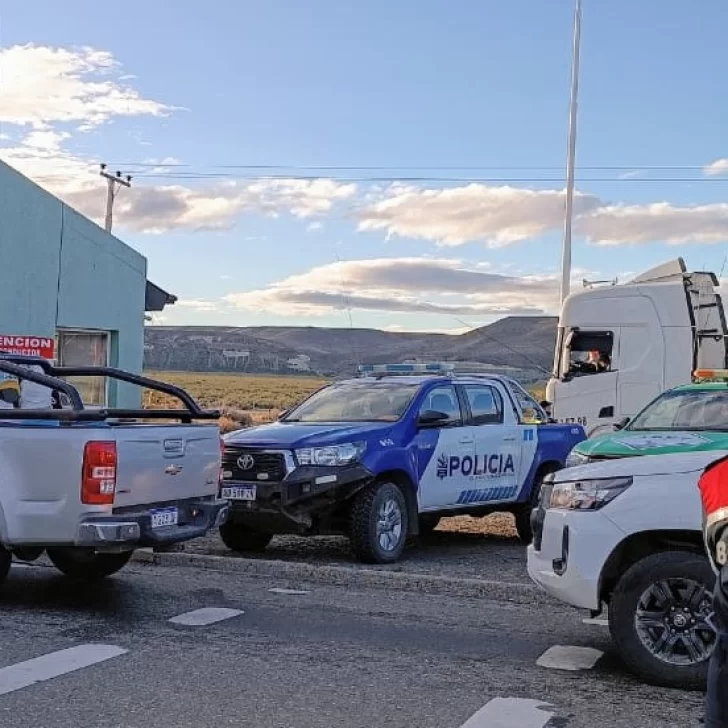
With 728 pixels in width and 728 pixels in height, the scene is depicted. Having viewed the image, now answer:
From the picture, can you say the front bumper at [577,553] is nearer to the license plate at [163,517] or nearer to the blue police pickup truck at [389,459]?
the license plate at [163,517]

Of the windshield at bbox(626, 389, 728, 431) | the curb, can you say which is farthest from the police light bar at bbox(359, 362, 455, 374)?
the windshield at bbox(626, 389, 728, 431)

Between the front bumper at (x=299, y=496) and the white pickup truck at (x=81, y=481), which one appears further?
the front bumper at (x=299, y=496)

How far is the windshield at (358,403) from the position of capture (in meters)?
11.2

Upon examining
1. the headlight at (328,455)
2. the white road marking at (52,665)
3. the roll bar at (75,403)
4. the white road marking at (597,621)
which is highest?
the roll bar at (75,403)

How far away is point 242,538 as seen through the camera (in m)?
11.1

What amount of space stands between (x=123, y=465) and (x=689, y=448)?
12.1ft

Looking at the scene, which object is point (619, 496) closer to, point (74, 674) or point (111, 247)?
point (74, 674)

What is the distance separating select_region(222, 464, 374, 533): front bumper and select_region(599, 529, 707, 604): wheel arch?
151 inches

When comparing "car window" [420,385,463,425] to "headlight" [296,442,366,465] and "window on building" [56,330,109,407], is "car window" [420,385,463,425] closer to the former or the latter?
"headlight" [296,442,366,465]

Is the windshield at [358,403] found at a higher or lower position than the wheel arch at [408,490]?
higher

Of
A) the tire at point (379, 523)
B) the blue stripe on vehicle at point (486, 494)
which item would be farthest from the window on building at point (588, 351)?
the tire at point (379, 523)

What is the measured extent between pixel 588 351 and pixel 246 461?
817cm

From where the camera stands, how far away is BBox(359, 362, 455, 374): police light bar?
39.2ft

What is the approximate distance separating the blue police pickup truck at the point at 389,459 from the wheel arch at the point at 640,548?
3865 millimetres
